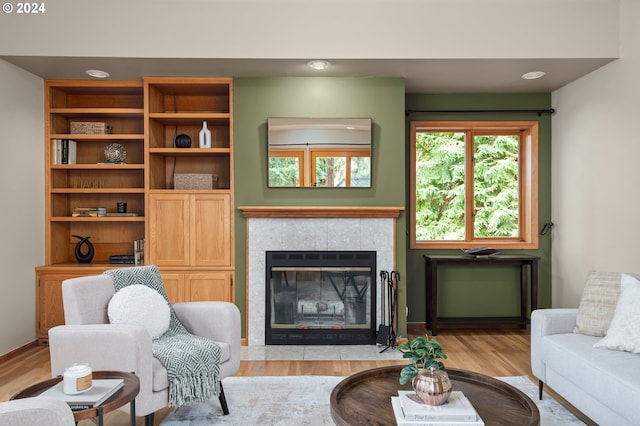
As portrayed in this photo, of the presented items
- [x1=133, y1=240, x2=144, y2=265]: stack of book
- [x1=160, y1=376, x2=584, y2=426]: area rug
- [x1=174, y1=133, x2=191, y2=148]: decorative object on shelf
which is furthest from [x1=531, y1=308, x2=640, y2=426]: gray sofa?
[x1=133, y1=240, x2=144, y2=265]: stack of book

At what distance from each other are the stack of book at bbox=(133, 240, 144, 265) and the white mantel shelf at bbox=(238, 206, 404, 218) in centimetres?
107

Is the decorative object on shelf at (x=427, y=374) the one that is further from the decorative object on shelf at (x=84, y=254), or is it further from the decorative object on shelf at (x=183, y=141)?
the decorative object on shelf at (x=84, y=254)

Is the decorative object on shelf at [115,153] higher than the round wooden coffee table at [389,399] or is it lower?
higher

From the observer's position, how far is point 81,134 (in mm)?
4652

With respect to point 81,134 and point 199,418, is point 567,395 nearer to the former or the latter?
point 199,418

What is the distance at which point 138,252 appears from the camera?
4.62m

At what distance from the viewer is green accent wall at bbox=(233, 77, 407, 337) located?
14.6ft

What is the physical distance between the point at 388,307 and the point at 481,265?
1.28 meters

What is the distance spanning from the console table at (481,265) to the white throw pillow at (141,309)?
9.07ft

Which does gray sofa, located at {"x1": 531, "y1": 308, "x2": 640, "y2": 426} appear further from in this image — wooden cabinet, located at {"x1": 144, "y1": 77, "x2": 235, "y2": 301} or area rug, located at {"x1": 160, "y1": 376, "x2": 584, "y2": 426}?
wooden cabinet, located at {"x1": 144, "y1": 77, "x2": 235, "y2": 301}

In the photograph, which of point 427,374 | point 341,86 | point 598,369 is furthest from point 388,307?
point 427,374

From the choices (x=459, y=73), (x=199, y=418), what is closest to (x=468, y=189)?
(x=459, y=73)

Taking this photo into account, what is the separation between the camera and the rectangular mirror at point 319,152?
4426 millimetres

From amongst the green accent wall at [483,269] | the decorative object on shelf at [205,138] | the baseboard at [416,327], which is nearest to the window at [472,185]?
the green accent wall at [483,269]
